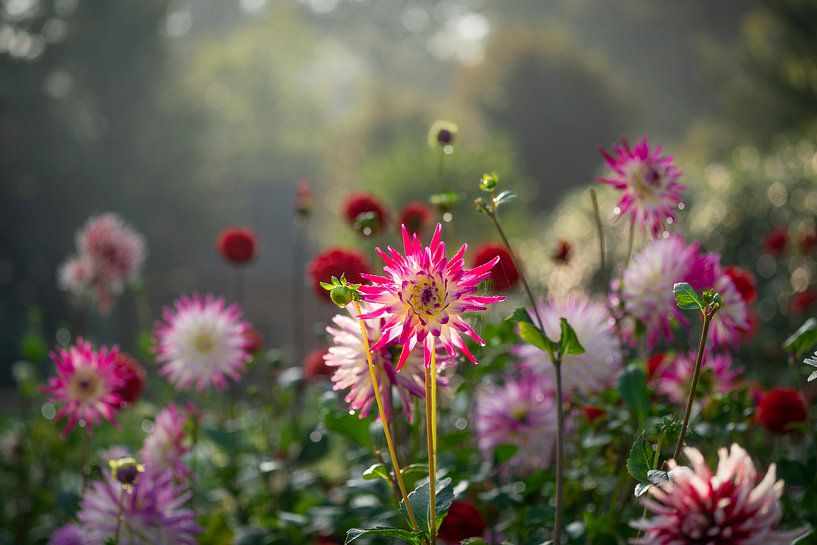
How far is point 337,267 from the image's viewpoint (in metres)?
1.75

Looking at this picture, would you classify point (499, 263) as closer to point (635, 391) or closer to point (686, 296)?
point (635, 391)

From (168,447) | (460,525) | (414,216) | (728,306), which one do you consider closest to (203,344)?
(168,447)

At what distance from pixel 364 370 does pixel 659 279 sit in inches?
23.1

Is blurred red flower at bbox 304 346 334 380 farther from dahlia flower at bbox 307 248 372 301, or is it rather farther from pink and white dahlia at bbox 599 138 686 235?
pink and white dahlia at bbox 599 138 686 235

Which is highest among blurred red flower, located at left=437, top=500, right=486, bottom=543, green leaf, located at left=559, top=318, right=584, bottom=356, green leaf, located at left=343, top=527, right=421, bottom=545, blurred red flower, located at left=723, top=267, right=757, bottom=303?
blurred red flower, located at left=723, top=267, right=757, bottom=303

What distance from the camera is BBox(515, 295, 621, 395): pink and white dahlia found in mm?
1652

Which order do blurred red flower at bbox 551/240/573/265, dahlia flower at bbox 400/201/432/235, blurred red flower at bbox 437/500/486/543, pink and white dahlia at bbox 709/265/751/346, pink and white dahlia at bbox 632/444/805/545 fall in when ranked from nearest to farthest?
pink and white dahlia at bbox 632/444/805/545 → blurred red flower at bbox 437/500/486/543 → pink and white dahlia at bbox 709/265/751/346 → blurred red flower at bbox 551/240/573/265 → dahlia flower at bbox 400/201/432/235

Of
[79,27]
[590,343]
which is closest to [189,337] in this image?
[590,343]

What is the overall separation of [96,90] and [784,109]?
1190cm

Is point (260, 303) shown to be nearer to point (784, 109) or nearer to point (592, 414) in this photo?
point (784, 109)

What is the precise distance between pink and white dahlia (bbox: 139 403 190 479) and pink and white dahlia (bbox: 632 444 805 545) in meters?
1.24

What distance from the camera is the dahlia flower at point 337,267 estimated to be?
5.68 ft

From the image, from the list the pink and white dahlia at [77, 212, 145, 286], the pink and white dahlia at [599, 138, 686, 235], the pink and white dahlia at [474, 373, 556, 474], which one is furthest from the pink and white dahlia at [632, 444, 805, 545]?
the pink and white dahlia at [77, 212, 145, 286]

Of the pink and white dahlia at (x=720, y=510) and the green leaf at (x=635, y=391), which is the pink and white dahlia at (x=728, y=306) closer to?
the green leaf at (x=635, y=391)
